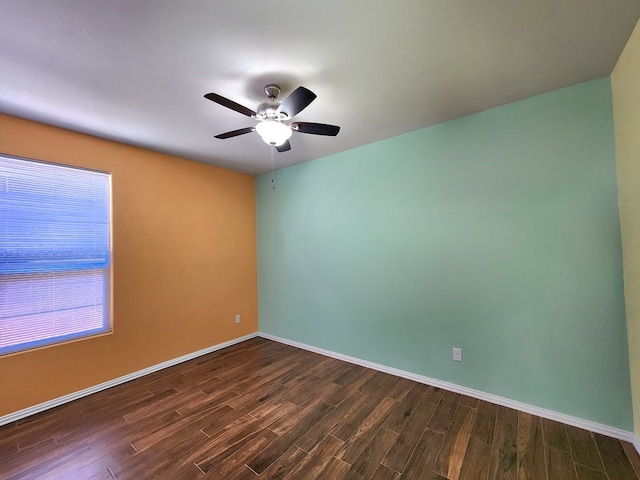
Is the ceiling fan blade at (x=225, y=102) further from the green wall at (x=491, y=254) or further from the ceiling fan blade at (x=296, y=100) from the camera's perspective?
the green wall at (x=491, y=254)

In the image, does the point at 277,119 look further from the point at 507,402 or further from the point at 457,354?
the point at 507,402

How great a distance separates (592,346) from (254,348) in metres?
3.43

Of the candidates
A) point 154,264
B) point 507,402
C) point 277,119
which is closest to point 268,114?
point 277,119

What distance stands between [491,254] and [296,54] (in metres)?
2.16

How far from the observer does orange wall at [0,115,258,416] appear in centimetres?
233

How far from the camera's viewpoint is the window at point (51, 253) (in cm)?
222

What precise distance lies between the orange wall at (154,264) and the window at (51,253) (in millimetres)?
101

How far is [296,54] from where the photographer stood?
1605 millimetres

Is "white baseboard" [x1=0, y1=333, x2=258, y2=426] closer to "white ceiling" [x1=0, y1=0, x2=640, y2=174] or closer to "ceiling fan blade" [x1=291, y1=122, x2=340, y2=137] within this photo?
"white ceiling" [x1=0, y1=0, x2=640, y2=174]

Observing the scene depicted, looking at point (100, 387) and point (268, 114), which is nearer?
point (268, 114)

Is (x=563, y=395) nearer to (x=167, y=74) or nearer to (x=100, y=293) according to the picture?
(x=167, y=74)

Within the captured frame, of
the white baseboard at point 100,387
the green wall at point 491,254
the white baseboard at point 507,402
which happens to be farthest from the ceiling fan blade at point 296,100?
the white baseboard at point 100,387

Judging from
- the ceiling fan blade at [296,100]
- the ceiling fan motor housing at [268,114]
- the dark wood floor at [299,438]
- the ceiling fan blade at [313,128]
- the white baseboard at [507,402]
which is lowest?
the dark wood floor at [299,438]

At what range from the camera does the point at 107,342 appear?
269cm
